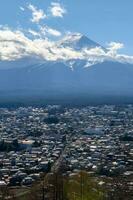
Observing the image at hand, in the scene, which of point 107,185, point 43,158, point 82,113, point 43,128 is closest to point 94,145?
point 43,158

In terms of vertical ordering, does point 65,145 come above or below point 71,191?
below

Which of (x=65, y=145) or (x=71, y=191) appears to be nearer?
(x=71, y=191)

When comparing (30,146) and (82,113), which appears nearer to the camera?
(30,146)

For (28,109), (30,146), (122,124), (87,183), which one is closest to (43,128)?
(122,124)

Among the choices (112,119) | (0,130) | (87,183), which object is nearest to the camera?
(87,183)

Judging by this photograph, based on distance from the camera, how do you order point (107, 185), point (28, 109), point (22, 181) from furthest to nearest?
point (28, 109), point (22, 181), point (107, 185)

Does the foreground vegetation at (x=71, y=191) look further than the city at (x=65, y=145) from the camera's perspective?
No

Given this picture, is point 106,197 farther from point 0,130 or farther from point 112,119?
point 112,119

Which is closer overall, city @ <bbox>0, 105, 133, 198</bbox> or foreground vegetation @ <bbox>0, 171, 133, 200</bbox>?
foreground vegetation @ <bbox>0, 171, 133, 200</bbox>

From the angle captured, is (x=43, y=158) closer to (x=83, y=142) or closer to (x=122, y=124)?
(x=83, y=142)
